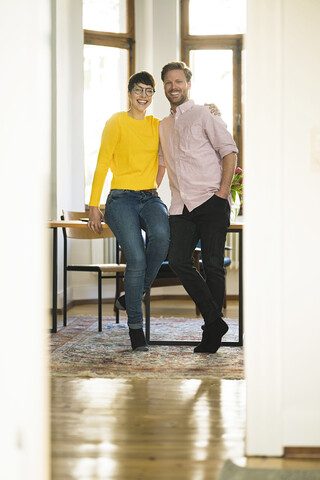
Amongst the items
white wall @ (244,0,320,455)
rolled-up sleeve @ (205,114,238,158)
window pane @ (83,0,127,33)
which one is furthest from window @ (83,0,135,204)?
white wall @ (244,0,320,455)

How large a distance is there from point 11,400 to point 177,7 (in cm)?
517

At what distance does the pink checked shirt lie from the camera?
308 centimetres

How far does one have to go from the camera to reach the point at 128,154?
3.21 m

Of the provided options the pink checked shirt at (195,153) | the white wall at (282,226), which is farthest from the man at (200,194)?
the white wall at (282,226)

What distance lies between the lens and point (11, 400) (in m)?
1.48

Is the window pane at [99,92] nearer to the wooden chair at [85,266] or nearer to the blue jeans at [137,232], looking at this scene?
the wooden chair at [85,266]

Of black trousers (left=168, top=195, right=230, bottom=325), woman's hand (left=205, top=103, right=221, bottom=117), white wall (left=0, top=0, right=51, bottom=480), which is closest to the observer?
white wall (left=0, top=0, right=51, bottom=480)

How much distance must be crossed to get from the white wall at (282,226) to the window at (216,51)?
4.34 meters

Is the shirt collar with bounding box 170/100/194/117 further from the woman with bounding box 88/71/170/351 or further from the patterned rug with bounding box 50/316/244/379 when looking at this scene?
the patterned rug with bounding box 50/316/244/379

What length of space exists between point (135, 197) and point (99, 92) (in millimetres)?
2909

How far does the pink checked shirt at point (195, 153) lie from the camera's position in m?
3.08

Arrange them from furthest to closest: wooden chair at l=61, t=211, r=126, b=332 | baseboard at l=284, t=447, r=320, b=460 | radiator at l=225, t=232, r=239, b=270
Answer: radiator at l=225, t=232, r=239, b=270, wooden chair at l=61, t=211, r=126, b=332, baseboard at l=284, t=447, r=320, b=460

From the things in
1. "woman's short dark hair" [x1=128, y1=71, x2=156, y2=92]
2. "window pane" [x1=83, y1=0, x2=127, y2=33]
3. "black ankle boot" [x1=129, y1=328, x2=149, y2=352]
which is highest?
"window pane" [x1=83, y1=0, x2=127, y2=33]

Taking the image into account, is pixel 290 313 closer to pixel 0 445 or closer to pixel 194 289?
pixel 0 445
